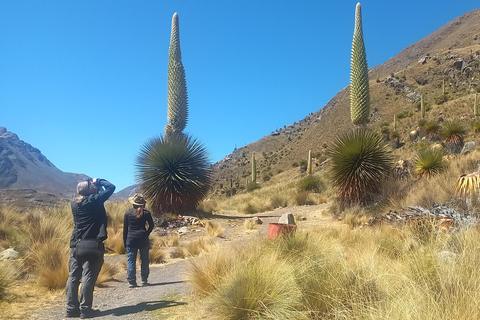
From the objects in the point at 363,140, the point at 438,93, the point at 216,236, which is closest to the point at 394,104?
the point at 438,93

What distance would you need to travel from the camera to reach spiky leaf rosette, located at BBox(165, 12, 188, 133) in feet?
46.8

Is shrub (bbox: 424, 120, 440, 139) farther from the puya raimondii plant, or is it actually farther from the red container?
the red container

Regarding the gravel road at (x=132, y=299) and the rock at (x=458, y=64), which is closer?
the gravel road at (x=132, y=299)

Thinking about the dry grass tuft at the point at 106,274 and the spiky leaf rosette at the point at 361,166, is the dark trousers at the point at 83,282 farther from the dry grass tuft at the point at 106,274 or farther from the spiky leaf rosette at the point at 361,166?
the spiky leaf rosette at the point at 361,166

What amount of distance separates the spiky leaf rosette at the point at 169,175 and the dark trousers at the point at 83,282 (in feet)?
30.0

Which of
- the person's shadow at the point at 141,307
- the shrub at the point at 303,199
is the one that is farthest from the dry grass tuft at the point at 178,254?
the shrub at the point at 303,199

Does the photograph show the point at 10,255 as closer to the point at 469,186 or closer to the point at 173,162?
the point at 173,162

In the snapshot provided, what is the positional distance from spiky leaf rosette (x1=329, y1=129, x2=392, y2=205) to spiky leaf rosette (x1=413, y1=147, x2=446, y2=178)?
4.95 feet

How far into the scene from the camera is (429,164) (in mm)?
13273

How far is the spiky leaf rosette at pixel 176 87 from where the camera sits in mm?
14266

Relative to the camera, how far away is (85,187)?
508cm

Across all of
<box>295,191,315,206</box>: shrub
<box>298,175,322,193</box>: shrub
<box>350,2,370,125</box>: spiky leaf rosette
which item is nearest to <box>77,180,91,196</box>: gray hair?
<box>350,2,370,125</box>: spiky leaf rosette

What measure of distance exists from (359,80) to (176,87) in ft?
22.8

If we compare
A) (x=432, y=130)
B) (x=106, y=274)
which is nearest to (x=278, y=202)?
(x=432, y=130)
